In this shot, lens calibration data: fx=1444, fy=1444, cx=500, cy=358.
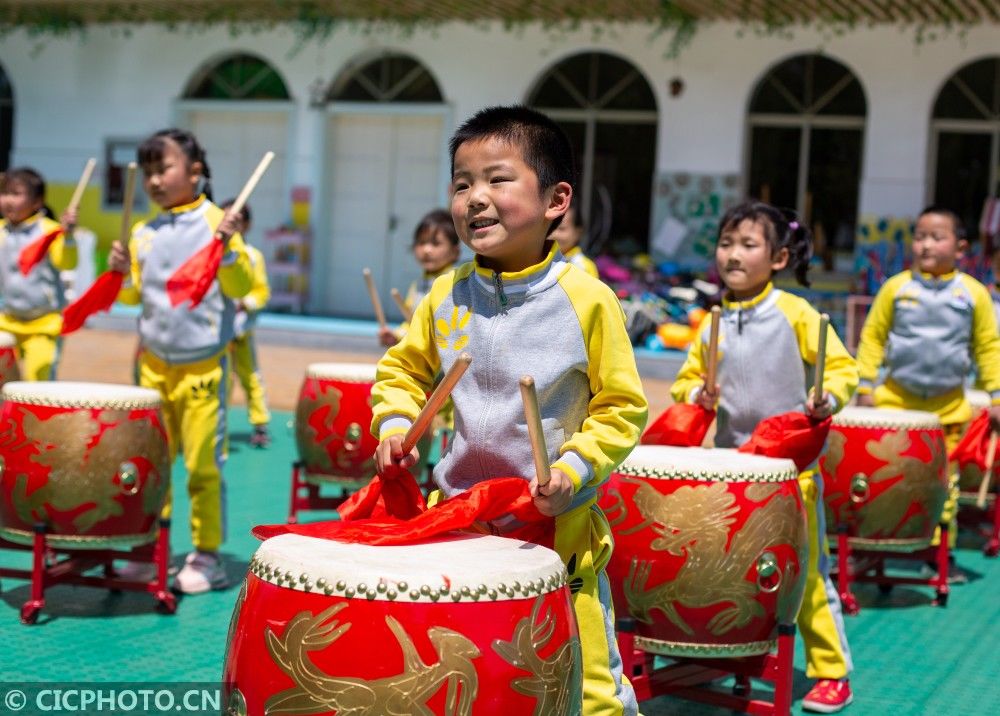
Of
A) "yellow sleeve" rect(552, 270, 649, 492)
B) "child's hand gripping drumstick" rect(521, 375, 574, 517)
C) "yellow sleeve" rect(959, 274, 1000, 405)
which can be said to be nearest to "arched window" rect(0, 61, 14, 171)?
"yellow sleeve" rect(959, 274, 1000, 405)

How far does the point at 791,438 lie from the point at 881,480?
4.61 feet

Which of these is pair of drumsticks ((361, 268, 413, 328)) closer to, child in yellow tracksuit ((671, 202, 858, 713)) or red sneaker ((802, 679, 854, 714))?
child in yellow tracksuit ((671, 202, 858, 713))

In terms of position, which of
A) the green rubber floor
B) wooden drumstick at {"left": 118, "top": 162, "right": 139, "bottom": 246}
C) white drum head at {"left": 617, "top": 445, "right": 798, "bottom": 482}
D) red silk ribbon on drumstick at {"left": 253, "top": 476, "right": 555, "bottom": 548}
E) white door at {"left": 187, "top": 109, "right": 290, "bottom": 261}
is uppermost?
white door at {"left": 187, "top": 109, "right": 290, "bottom": 261}

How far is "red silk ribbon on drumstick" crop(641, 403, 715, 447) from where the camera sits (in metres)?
3.64

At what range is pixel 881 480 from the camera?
4.80 meters

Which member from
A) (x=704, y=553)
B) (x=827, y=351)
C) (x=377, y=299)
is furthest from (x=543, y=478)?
(x=377, y=299)

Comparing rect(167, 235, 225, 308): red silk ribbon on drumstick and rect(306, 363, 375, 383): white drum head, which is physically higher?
rect(167, 235, 225, 308): red silk ribbon on drumstick

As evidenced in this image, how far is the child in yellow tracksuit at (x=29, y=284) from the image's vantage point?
20.5 feet

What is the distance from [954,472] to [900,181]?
26.0 ft

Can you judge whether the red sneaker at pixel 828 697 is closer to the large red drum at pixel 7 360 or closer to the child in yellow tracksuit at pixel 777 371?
the child in yellow tracksuit at pixel 777 371

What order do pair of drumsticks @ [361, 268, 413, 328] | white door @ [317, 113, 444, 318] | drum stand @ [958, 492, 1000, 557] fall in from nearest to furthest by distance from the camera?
pair of drumsticks @ [361, 268, 413, 328]
drum stand @ [958, 492, 1000, 557]
white door @ [317, 113, 444, 318]

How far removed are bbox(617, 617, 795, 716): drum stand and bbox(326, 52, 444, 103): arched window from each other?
11.7m

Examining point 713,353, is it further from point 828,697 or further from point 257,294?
point 257,294

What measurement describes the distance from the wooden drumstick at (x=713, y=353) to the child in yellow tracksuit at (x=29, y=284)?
343cm
